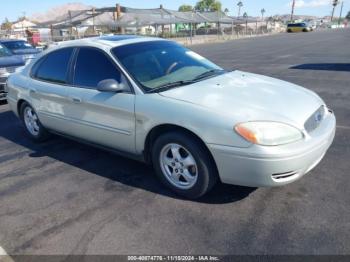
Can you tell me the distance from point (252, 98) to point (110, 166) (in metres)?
2.06

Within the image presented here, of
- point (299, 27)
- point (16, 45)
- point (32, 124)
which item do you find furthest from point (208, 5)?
point (32, 124)

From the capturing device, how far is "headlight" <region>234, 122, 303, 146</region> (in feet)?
9.48

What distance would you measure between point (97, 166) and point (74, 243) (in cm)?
160

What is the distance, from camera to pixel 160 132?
11.7 feet

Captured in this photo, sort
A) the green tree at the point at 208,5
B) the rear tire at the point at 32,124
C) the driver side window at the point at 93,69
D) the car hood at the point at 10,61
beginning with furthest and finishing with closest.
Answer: the green tree at the point at 208,5
the car hood at the point at 10,61
the rear tire at the point at 32,124
the driver side window at the point at 93,69

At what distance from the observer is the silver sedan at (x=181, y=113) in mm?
2967

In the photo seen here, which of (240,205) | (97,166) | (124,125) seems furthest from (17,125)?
(240,205)

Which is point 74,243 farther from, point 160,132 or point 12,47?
point 12,47

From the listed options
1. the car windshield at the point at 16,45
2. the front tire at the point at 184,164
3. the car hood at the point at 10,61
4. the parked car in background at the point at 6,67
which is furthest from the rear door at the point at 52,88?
the car windshield at the point at 16,45

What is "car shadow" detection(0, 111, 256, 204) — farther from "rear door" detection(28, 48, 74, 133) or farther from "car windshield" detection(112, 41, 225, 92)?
"car windshield" detection(112, 41, 225, 92)

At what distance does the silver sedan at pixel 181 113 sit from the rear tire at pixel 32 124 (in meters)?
0.42

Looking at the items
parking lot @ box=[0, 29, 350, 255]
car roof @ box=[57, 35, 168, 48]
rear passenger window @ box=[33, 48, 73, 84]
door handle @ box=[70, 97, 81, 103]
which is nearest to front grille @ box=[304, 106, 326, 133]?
parking lot @ box=[0, 29, 350, 255]

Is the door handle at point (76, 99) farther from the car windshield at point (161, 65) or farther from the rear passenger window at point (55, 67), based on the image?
the car windshield at point (161, 65)

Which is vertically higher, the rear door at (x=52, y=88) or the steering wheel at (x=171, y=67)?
the steering wheel at (x=171, y=67)
